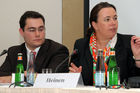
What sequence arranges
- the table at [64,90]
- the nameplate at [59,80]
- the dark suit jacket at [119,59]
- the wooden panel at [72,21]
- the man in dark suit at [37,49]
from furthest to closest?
the wooden panel at [72,21]
the man in dark suit at [37,49]
the dark suit jacket at [119,59]
the nameplate at [59,80]
the table at [64,90]

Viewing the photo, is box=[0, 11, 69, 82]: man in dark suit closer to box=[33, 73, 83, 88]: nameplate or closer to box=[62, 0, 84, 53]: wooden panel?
box=[62, 0, 84, 53]: wooden panel

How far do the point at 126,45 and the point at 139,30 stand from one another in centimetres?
65

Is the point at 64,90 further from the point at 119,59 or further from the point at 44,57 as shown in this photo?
the point at 44,57

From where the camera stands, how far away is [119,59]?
8.80 feet

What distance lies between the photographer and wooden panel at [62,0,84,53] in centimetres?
386

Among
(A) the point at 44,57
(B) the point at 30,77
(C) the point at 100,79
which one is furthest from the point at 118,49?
(C) the point at 100,79

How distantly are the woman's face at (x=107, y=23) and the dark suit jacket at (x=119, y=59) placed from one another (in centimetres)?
11

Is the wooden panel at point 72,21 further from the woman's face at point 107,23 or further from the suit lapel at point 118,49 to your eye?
the suit lapel at point 118,49

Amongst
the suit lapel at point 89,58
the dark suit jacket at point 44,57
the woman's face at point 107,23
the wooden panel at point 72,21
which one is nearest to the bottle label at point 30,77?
the dark suit jacket at point 44,57

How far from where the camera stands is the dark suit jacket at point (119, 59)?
8.78ft

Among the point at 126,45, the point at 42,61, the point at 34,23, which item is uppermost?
the point at 34,23

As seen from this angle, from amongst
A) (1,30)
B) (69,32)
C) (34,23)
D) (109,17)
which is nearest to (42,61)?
(34,23)

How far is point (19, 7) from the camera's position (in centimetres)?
404

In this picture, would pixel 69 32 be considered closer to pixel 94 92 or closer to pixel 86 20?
pixel 86 20
